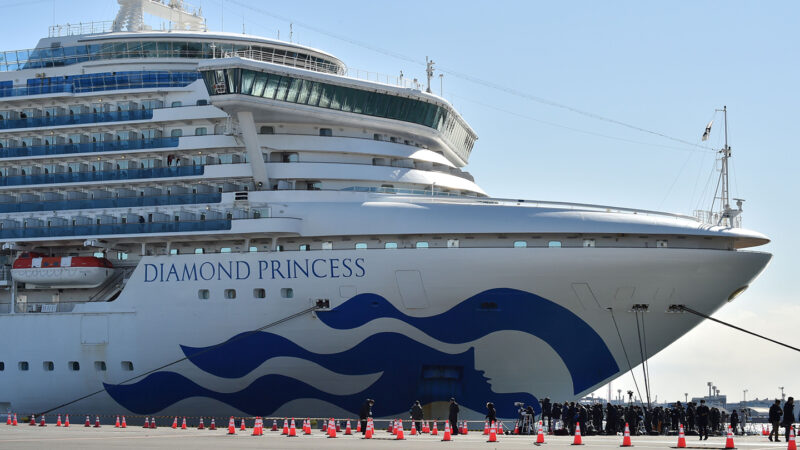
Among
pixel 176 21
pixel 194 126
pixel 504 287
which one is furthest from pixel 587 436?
pixel 176 21

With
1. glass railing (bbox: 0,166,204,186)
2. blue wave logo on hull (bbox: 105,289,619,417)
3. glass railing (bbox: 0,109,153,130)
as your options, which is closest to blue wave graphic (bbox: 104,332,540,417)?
blue wave logo on hull (bbox: 105,289,619,417)

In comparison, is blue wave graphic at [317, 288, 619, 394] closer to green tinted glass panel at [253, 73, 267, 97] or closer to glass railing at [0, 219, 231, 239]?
glass railing at [0, 219, 231, 239]

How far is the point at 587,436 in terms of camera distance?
90.7 feet

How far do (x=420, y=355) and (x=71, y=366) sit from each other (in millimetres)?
11350

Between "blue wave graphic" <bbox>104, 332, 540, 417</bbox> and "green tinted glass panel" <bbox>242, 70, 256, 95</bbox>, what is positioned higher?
"green tinted glass panel" <bbox>242, 70, 256, 95</bbox>

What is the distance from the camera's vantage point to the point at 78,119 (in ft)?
118

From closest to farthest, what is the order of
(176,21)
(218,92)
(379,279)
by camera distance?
(379,279), (218,92), (176,21)

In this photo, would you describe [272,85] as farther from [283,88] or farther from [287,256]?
[287,256]

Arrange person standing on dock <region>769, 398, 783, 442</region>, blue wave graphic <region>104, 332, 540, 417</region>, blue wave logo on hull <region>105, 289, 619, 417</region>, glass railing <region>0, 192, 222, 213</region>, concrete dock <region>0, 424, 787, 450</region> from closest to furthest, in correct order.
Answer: concrete dock <region>0, 424, 787, 450</region> → person standing on dock <region>769, 398, 783, 442</region> → blue wave logo on hull <region>105, 289, 619, 417</region> → blue wave graphic <region>104, 332, 540, 417</region> → glass railing <region>0, 192, 222, 213</region>

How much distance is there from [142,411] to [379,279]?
29.1 feet

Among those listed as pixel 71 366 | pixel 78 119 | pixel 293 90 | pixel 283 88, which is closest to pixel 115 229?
pixel 71 366

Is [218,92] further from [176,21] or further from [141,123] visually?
[176,21]

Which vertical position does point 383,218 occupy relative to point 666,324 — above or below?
above

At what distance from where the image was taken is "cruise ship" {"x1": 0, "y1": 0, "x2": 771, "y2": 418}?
1153 inches
